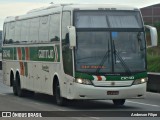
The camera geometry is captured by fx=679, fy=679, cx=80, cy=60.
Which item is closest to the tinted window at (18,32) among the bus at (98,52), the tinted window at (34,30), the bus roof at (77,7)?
the tinted window at (34,30)

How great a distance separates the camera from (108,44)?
19625mm

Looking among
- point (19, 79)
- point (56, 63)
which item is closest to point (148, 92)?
point (19, 79)

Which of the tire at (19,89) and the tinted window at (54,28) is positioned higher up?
the tinted window at (54,28)

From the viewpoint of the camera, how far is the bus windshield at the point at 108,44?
766 inches

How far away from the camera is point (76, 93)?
1938cm

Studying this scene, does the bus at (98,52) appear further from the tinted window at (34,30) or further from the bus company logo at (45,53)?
the tinted window at (34,30)

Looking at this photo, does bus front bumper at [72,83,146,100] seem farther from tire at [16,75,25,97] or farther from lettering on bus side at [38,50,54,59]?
tire at [16,75,25,97]

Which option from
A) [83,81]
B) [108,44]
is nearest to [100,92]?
[83,81]

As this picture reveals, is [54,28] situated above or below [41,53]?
above

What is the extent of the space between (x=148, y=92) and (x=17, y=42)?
239 inches

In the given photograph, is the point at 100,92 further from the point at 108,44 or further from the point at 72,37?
the point at 72,37

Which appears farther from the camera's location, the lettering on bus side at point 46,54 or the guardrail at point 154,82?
the guardrail at point 154,82

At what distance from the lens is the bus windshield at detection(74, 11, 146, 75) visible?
19453mm

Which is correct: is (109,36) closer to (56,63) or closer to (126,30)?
(126,30)
